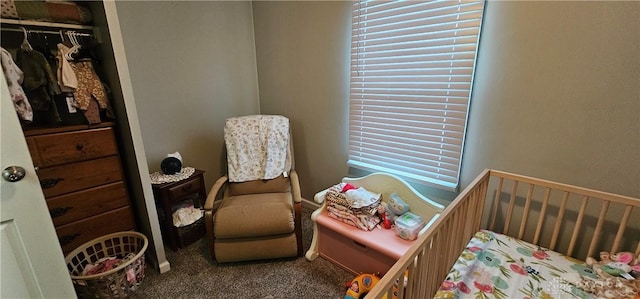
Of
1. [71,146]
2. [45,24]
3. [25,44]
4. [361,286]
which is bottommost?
[361,286]

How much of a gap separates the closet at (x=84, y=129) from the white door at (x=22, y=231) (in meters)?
0.61

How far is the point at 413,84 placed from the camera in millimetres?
1778

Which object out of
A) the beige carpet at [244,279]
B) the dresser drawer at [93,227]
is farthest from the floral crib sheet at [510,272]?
the dresser drawer at [93,227]

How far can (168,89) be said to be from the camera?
227 centimetres

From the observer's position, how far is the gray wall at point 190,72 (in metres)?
2.09

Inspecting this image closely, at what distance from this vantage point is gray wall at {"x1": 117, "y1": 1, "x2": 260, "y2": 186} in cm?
209

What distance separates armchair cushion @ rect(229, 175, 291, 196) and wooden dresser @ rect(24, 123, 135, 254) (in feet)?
2.45

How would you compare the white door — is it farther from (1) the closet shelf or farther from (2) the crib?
(2) the crib

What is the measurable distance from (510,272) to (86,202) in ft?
8.14

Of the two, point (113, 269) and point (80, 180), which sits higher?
point (80, 180)

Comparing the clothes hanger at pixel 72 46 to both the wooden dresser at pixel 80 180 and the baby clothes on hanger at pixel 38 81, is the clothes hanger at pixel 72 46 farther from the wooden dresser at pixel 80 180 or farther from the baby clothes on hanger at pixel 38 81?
the wooden dresser at pixel 80 180

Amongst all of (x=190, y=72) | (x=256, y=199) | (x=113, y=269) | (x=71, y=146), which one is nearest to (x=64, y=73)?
(x=71, y=146)

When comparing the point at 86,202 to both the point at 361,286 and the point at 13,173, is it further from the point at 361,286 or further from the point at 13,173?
the point at 361,286

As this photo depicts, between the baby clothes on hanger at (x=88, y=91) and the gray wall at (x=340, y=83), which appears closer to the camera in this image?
the gray wall at (x=340, y=83)
